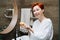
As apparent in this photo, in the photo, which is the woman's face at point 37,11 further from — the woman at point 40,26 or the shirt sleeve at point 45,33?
the shirt sleeve at point 45,33

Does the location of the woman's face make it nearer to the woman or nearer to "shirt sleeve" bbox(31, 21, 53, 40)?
the woman

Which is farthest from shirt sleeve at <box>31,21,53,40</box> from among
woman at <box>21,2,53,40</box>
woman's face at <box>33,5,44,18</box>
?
woman's face at <box>33,5,44,18</box>

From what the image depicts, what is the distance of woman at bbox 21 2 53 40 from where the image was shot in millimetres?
1404

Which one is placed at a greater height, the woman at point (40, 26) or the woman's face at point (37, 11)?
the woman's face at point (37, 11)

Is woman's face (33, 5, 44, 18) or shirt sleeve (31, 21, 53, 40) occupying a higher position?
woman's face (33, 5, 44, 18)

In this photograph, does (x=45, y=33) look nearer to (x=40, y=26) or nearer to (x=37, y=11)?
(x=40, y=26)

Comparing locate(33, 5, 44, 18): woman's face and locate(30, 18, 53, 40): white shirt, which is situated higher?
locate(33, 5, 44, 18): woman's face

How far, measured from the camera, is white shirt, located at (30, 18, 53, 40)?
1402 mm

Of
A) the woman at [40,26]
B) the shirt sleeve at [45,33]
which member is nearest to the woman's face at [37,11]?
the woman at [40,26]

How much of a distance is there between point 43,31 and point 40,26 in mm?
57

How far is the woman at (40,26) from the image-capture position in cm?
140

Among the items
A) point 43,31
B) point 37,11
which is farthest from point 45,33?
point 37,11

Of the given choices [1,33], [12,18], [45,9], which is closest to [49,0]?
[45,9]

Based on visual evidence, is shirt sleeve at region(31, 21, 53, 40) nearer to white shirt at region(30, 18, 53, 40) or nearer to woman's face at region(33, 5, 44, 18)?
white shirt at region(30, 18, 53, 40)
